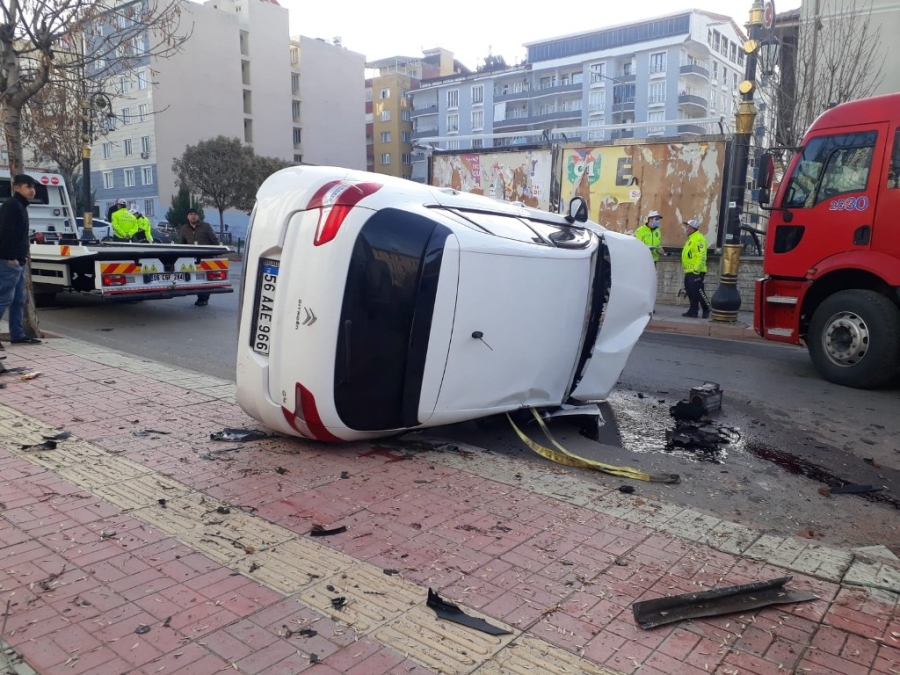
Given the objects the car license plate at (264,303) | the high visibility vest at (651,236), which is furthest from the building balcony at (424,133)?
the car license plate at (264,303)

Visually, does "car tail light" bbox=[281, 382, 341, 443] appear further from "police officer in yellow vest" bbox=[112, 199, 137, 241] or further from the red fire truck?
"police officer in yellow vest" bbox=[112, 199, 137, 241]

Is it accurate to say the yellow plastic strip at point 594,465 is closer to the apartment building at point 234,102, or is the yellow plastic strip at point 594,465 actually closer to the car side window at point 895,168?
the car side window at point 895,168

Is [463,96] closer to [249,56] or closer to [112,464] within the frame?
[249,56]

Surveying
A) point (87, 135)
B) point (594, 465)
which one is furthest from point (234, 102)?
point (594, 465)

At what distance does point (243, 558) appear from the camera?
3303 millimetres

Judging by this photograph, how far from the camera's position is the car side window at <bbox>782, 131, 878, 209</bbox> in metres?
7.58

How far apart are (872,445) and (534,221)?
3334 mm

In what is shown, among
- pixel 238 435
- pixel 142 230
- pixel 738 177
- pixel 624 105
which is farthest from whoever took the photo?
pixel 624 105

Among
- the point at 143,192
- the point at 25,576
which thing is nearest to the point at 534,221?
the point at 25,576

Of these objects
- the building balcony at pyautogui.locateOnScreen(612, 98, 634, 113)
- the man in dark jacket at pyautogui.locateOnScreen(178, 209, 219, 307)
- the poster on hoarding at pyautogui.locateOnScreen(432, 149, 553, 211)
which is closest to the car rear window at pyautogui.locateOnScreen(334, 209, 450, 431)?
the man in dark jacket at pyautogui.locateOnScreen(178, 209, 219, 307)

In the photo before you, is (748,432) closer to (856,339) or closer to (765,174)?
(856,339)

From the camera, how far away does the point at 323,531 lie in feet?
11.8

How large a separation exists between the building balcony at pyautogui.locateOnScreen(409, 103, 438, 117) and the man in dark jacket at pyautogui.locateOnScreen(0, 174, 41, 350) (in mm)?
72010

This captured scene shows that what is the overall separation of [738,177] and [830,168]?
174 inches
